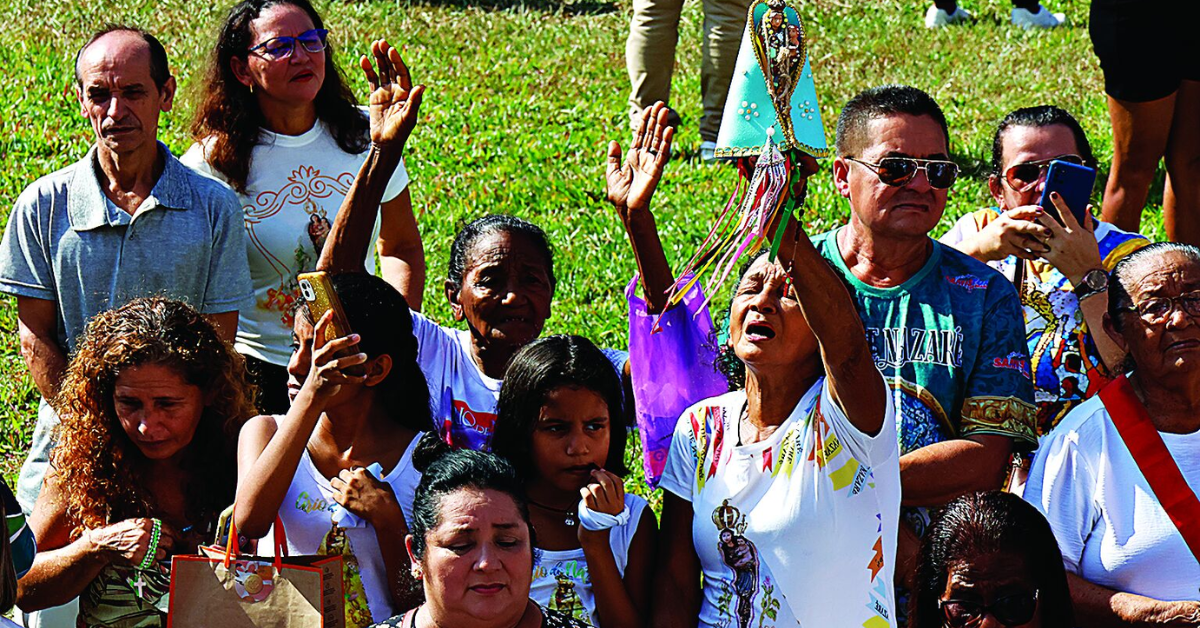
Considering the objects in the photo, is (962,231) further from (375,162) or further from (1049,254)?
(375,162)

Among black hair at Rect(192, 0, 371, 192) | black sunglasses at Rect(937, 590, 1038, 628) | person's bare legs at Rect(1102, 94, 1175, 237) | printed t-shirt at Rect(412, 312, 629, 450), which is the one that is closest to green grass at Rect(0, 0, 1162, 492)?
person's bare legs at Rect(1102, 94, 1175, 237)

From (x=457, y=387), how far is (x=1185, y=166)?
3.43 m

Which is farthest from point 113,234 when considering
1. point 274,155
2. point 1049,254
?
point 1049,254

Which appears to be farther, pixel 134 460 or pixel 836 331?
pixel 134 460

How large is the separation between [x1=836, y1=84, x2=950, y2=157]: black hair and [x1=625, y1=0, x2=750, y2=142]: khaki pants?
411 cm

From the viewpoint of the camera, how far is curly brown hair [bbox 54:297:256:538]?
13.3 ft

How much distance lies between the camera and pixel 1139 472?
3.93 meters

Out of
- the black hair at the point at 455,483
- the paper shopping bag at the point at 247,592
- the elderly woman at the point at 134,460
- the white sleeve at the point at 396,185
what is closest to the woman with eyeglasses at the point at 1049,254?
the black hair at the point at 455,483

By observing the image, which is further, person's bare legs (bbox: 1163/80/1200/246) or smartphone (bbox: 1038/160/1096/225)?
person's bare legs (bbox: 1163/80/1200/246)

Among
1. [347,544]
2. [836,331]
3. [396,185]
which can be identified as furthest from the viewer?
[396,185]

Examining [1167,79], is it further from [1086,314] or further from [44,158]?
[44,158]

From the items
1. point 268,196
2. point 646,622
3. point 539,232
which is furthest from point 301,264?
point 646,622

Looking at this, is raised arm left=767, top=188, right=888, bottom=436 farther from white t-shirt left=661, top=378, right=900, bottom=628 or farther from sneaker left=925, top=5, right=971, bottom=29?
sneaker left=925, top=5, right=971, bottom=29

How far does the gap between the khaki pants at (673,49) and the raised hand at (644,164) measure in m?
4.28
